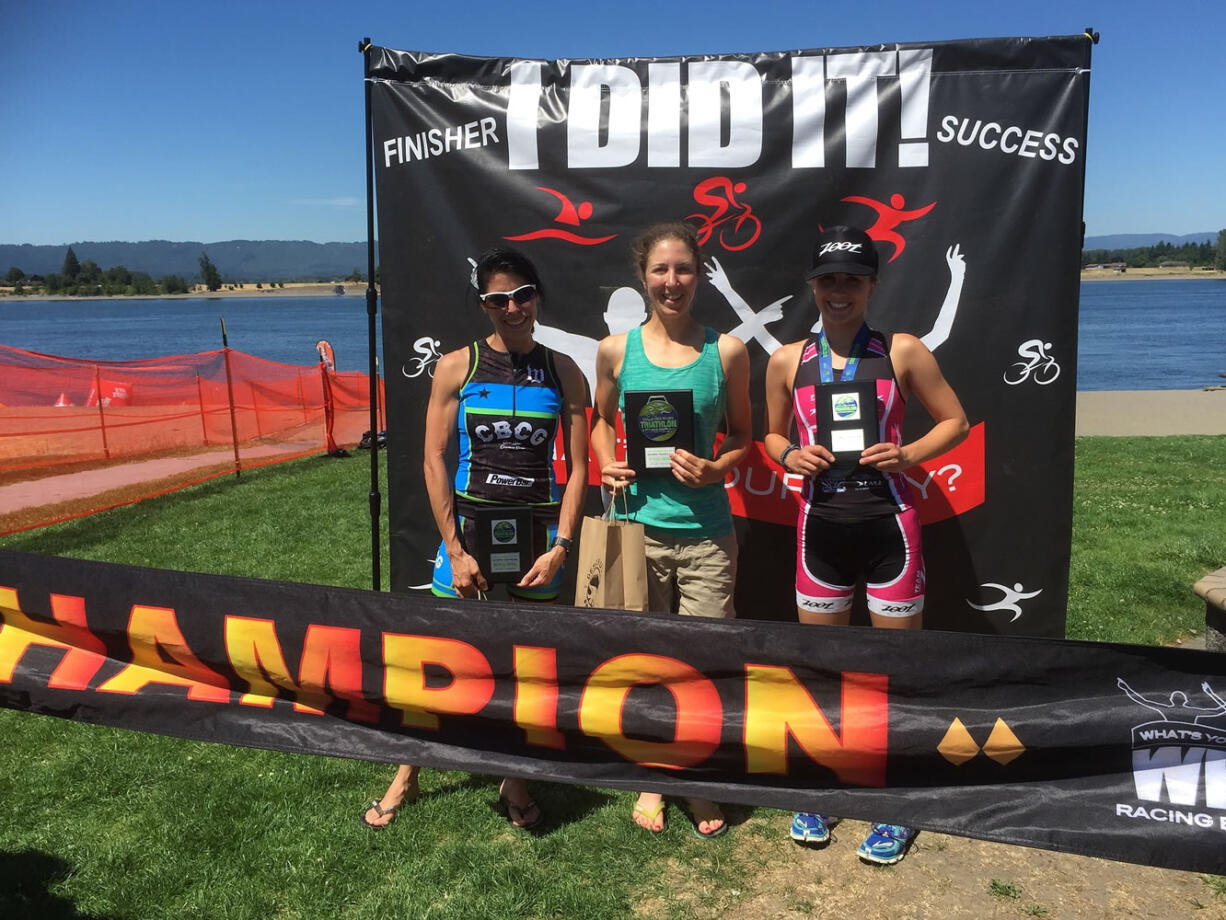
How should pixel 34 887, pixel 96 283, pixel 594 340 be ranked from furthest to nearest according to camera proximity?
pixel 96 283 → pixel 594 340 → pixel 34 887

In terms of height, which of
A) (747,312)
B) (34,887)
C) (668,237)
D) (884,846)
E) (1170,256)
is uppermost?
(1170,256)

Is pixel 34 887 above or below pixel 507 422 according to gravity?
below

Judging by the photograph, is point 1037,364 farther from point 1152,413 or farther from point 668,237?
point 1152,413

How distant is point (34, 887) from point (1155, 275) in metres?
179

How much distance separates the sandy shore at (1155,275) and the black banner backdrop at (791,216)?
169031mm

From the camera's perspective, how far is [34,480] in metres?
10.3

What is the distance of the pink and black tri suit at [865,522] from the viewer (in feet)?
10.2

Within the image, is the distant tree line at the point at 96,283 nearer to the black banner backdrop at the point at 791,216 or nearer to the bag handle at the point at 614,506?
the black banner backdrop at the point at 791,216

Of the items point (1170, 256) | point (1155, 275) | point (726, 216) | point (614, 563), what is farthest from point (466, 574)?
→ point (1170, 256)

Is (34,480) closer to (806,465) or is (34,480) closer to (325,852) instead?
(325,852)

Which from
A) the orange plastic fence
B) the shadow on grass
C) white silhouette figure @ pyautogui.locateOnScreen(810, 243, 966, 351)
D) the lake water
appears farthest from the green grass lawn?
the lake water

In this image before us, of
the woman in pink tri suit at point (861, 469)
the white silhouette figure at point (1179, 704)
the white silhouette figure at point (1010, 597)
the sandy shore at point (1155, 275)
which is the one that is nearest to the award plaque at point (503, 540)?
the woman in pink tri suit at point (861, 469)

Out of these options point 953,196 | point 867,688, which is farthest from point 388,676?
point 953,196

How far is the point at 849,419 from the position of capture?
3.05 metres
